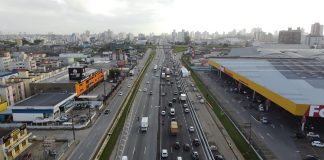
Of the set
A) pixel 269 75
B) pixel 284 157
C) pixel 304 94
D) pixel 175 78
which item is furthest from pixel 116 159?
pixel 175 78

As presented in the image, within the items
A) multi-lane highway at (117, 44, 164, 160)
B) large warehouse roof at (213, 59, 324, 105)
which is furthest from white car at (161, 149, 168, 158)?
large warehouse roof at (213, 59, 324, 105)

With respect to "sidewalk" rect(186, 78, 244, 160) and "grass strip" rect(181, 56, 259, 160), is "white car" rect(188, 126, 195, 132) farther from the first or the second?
"grass strip" rect(181, 56, 259, 160)

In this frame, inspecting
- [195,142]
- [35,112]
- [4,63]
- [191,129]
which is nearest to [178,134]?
[191,129]

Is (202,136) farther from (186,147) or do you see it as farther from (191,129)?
(186,147)

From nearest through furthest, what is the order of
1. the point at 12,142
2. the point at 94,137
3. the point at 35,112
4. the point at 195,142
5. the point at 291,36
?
the point at 12,142 < the point at 195,142 < the point at 94,137 < the point at 35,112 < the point at 291,36

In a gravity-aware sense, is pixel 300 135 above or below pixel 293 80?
below

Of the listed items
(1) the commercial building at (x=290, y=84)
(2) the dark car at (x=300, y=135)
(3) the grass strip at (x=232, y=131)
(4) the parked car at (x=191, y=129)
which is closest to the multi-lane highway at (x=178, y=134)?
(4) the parked car at (x=191, y=129)
